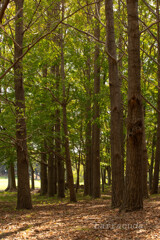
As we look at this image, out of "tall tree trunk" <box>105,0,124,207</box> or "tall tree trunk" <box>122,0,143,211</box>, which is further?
"tall tree trunk" <box>105,0,124,207</box>

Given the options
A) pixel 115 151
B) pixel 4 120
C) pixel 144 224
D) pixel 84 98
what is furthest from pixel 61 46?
pixel 144 224

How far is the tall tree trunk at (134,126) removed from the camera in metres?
7.34

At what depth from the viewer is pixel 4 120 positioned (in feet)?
50.4

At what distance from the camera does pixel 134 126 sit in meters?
7.29

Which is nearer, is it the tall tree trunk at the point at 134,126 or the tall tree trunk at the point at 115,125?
the tall tree trunk at the point at 134,126

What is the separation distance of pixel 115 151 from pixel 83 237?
5034 millimetres

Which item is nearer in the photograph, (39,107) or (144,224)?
(144,224)

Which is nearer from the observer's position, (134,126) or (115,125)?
(134,126)

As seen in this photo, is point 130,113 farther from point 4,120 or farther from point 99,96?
point 4,120

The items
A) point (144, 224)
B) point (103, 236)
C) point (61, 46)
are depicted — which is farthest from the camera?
point (61, 46)

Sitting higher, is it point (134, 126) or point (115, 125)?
point (115, 125)

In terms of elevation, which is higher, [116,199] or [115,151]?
[115,151]

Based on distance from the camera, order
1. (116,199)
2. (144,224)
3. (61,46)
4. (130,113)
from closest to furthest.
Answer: (144,224), (130,113), (116,199), (61,46)

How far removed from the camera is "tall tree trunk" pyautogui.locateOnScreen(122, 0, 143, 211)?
7340 mm
